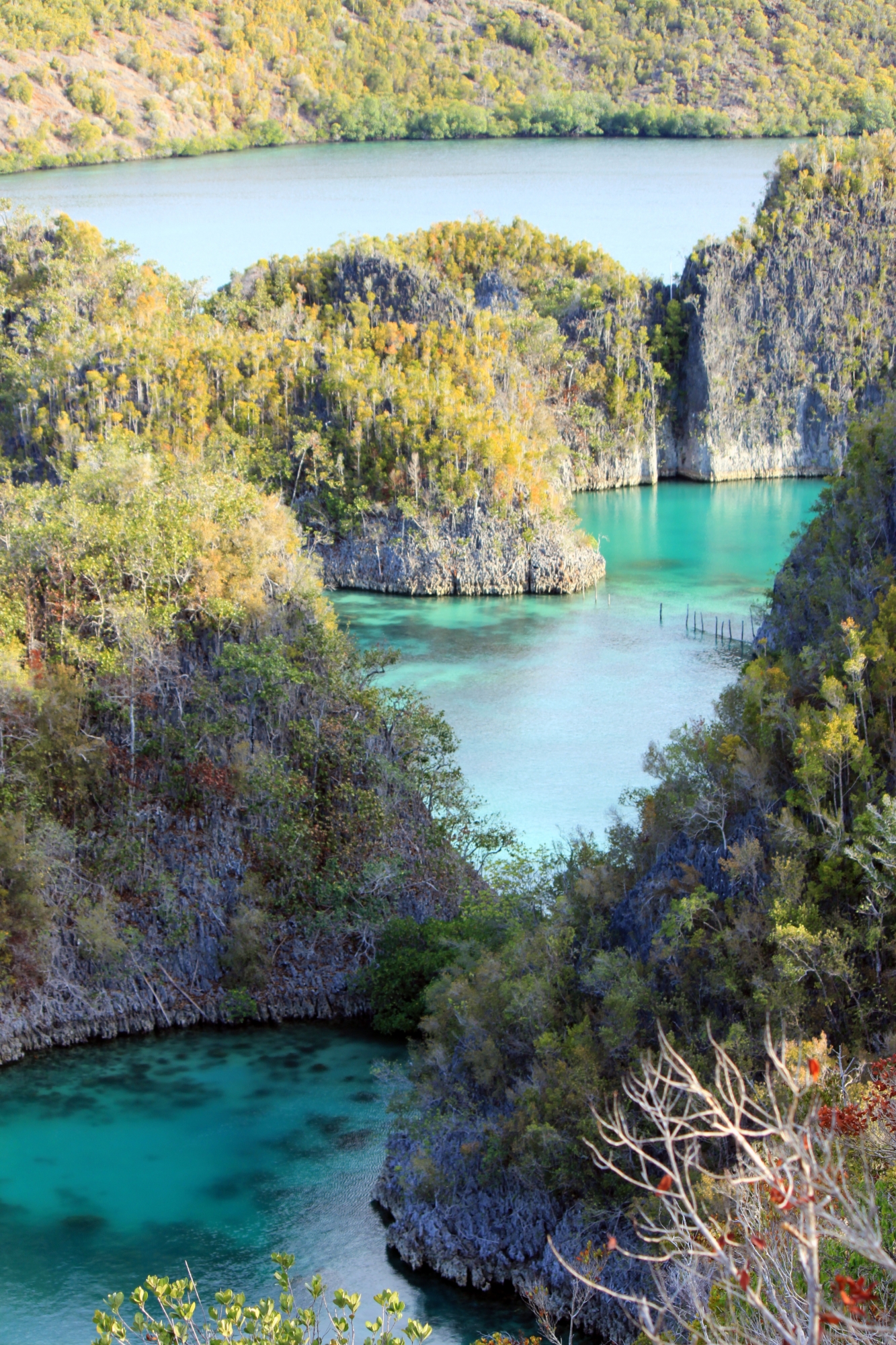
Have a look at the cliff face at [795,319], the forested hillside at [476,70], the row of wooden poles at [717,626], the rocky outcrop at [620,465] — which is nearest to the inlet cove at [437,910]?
the row of wooden poles at [717,626]

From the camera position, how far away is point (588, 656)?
4131 cm

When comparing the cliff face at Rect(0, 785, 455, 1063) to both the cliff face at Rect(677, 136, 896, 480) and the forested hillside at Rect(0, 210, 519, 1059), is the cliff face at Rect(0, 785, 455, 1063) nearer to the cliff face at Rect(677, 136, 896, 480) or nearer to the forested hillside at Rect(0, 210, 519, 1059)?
the forested hillside at Rect(0, 210, 519, 1059)

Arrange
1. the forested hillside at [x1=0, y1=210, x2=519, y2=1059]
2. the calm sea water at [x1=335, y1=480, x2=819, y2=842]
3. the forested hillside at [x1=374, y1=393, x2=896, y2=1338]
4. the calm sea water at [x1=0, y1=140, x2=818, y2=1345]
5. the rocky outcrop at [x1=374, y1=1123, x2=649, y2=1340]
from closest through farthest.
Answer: the rocky outcrop at [x1=374, y1=1123, x2=649, y2=1340] < the forested hillside at [x1=374, y1=393, x2=896, y2=1338] < the calm sea water at [x1=0, y1=140, x2=818, y2=1345] < the forested hillside at [x1=0, y1=210, x2=519, y2=1059] < the calm sea water at [x1=335, y1=480, x2=819, y2=842]

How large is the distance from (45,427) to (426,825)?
35612mm

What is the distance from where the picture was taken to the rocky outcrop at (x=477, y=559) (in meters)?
49.1

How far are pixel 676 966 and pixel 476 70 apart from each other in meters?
121

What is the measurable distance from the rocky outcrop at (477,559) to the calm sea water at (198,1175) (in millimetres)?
27843

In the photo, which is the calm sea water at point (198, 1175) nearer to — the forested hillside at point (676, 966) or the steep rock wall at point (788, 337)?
the forested hillside at point (676, 966)

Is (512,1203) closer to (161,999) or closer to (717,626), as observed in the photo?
(161,999)

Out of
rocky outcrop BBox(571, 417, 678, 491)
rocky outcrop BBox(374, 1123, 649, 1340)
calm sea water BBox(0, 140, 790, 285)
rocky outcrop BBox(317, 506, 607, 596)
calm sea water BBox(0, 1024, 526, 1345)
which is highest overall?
calm sea water BBox(0, 140, 790, 285)

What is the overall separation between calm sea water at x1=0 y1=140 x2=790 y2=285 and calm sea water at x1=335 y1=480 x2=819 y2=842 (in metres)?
37.5

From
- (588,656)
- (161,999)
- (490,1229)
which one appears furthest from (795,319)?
(490,1229)

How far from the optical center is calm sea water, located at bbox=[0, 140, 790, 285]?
97.5m

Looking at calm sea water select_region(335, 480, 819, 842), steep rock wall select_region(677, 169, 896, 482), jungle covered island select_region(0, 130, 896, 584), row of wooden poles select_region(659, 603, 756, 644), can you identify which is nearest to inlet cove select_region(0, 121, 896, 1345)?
calm sea water select_region(335, 480, 819, 842)
